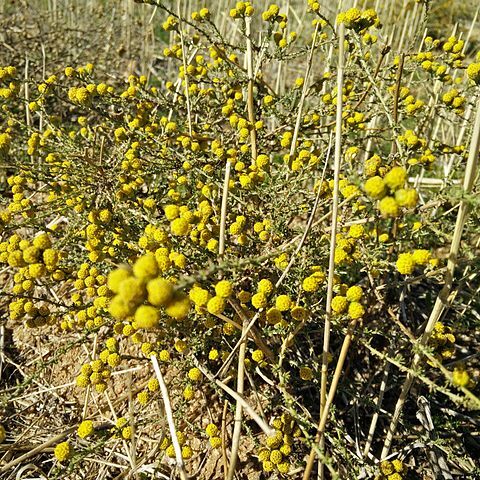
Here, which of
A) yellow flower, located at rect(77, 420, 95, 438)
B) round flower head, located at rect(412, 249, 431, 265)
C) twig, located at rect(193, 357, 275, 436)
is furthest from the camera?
yellow flower, located at rect(77, 420, 95, 438)

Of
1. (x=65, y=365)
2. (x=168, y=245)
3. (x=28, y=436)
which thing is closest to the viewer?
(x=168, y=245)

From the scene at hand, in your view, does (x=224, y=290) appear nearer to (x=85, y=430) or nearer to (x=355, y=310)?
(x=355, y=310)

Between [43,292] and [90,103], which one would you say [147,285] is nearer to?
[90,103]

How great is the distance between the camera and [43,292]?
2.63 meters

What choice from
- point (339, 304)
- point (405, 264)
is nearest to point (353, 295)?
point (339, 304)

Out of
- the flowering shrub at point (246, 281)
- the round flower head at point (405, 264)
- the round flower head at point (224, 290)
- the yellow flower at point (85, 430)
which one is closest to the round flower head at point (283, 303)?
the flowering shrub at point (246, 281)

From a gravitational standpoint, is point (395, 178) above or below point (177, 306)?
above

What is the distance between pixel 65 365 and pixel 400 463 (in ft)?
5.60

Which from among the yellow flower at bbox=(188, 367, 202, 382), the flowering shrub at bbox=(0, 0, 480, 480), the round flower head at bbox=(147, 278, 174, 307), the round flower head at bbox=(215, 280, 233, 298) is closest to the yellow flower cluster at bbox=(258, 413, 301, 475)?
the flowering shrub at bbox=(0, 0, 480, 480)

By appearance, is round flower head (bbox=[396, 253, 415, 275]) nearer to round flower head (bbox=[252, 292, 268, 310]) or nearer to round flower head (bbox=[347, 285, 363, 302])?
round flower head (bbox=[347, 285, 363, 302])

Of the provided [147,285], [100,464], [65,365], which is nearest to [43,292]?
[65,365]

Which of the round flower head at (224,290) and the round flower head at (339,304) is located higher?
the round flower head at (224,290)

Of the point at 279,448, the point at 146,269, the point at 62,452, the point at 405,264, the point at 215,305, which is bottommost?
the point at 62,452

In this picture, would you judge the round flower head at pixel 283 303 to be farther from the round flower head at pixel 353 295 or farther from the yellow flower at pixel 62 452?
the yellow flower at pixel 62 452
